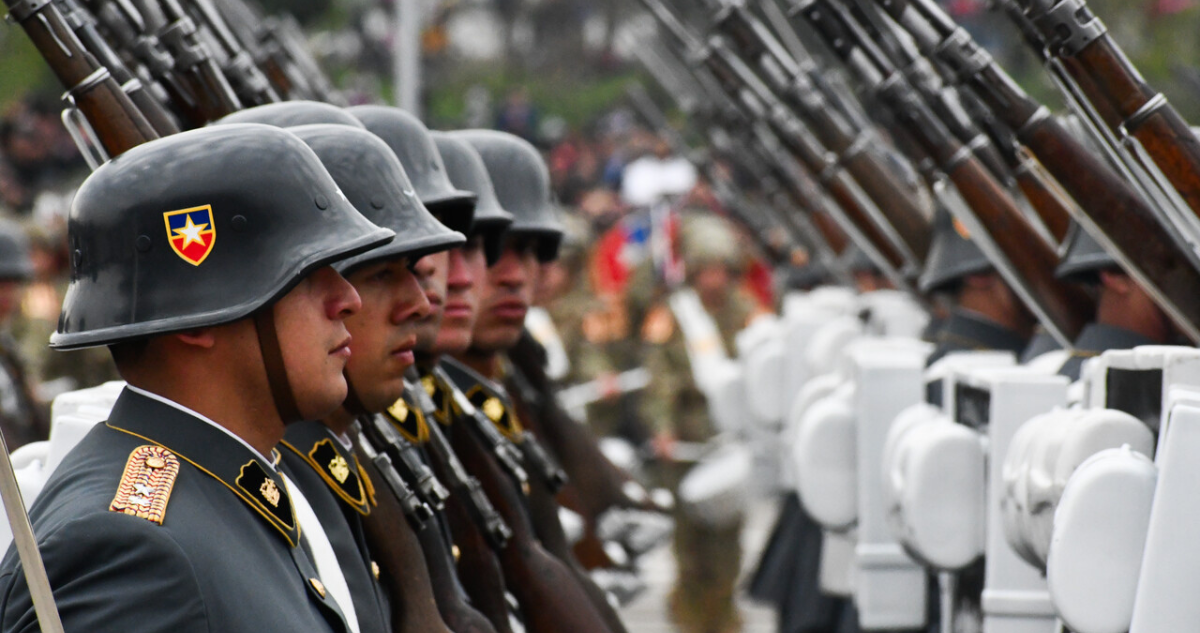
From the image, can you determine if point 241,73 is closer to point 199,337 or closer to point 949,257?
point 199,337

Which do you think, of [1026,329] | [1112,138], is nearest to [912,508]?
[1112,138]

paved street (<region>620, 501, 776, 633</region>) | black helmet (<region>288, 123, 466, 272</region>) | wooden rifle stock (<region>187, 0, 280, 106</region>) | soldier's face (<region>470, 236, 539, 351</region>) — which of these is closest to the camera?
black helmet (<region>288, 123, 466, 272</region>)

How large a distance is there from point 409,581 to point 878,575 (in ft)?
7.31

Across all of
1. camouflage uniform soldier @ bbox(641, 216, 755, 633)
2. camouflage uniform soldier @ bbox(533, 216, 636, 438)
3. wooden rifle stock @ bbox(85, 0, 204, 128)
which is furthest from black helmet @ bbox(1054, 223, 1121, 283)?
camouflage uniform soldier @ bbox(533, 216, 636, 438)

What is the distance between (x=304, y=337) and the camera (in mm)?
2154

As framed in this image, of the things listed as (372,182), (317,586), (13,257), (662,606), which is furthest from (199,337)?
(662,606)

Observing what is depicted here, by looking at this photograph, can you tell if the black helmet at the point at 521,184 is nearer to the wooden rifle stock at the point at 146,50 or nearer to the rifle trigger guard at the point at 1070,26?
the wooden rifle stock at the point at 146,50

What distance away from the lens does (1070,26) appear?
328cm

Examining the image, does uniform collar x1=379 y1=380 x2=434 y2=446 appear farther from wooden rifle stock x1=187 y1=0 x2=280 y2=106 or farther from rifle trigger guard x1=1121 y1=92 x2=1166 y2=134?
rifle trigger guard x1=1121 y1=92 x2=1166 y2=134

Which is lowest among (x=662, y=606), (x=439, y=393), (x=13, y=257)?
(x=662, y=606)

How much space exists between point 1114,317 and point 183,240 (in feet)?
9.00

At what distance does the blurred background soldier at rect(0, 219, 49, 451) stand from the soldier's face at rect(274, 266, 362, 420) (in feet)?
16.9

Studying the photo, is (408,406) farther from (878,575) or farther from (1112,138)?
(878,575)

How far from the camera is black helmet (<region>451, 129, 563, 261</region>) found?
14.8 feet
